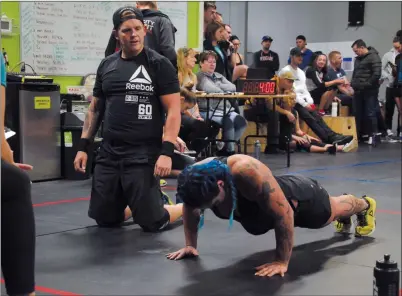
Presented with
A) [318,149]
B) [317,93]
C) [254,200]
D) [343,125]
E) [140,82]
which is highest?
[140,82]

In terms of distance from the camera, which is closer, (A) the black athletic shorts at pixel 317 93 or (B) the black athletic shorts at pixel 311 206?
(B) the black athletic shorts at pixel 311 206

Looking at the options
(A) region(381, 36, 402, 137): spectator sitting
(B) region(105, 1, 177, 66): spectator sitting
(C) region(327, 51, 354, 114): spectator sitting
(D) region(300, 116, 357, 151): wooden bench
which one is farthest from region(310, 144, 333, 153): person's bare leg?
(B) region(105, 1, 177, 66): spectator sitting

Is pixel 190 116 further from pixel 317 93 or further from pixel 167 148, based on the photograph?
pixel 317 93

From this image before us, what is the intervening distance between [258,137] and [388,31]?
230 inches

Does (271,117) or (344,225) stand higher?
(271,117)

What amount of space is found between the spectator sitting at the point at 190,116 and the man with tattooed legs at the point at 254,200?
356cm

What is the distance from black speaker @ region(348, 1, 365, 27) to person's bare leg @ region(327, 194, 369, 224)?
34.9 ft

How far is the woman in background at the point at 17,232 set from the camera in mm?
2023

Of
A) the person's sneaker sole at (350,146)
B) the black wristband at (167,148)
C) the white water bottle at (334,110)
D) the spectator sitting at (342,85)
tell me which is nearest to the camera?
the black wristband at (167,148)

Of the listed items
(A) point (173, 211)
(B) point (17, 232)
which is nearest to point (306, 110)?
(A) point (173, 211)

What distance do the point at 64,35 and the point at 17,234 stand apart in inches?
219

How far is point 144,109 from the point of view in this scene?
3.81 metres

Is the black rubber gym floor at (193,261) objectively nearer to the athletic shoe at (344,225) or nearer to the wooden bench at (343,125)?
the athletic shoe at (344,225)

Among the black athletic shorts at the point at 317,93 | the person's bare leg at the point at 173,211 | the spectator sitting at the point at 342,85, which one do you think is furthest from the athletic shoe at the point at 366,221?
the spectator sitting at the point at 342,85
